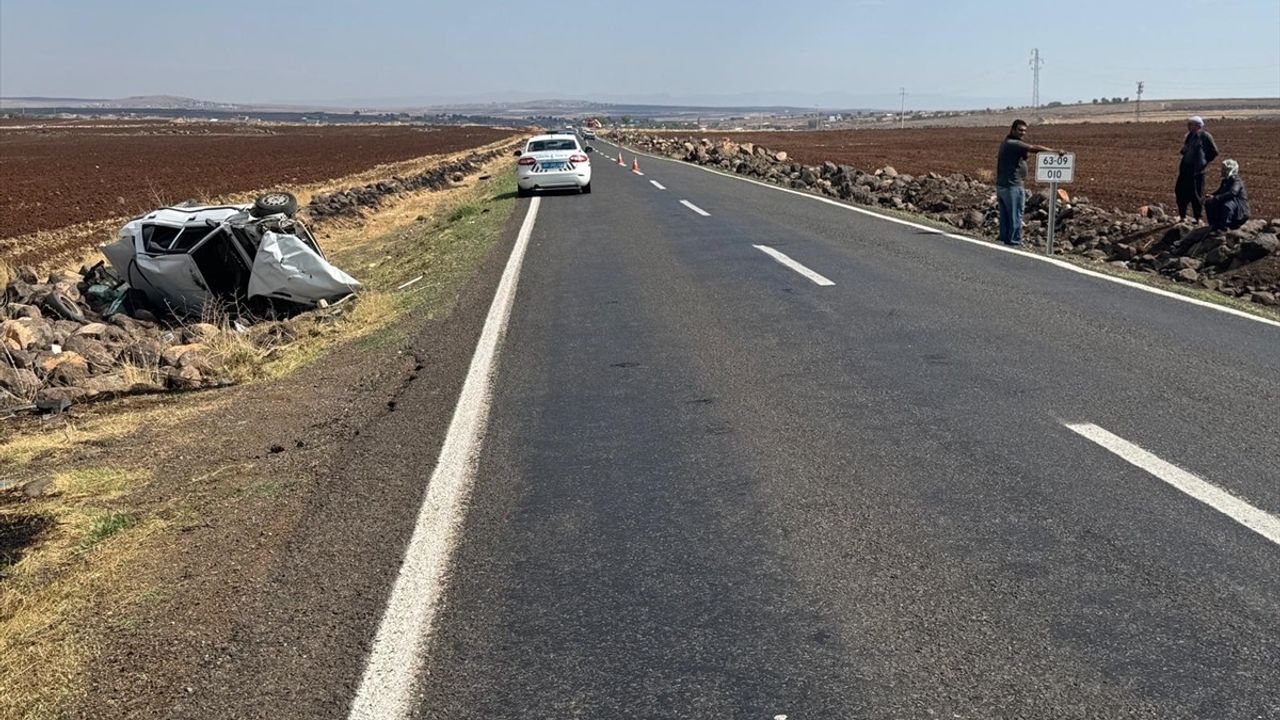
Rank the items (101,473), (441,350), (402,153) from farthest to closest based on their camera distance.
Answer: (402,153)
(441,350)
(101,473)

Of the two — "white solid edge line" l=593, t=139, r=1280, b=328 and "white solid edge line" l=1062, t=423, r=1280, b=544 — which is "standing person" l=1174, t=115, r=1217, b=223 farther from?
"white solid edge line" l=1062, t=423, r=1280, b=544

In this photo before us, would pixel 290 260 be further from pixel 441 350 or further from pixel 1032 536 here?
pixel 1032 536

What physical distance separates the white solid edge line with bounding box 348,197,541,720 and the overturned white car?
236 inches

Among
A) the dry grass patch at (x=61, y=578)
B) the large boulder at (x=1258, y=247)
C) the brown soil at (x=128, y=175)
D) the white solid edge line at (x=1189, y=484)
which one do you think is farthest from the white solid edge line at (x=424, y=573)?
the brown soil at (x=128, y=175)

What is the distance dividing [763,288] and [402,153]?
206 feet

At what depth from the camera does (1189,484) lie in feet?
16.0

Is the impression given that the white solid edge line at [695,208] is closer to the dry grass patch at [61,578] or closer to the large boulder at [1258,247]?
the large boulder at [1258,247]

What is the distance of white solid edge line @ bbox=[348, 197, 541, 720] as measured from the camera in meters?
3.33

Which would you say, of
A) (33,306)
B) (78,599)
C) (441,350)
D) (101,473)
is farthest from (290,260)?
(78,599)

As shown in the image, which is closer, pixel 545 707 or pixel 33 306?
pixel 545 707

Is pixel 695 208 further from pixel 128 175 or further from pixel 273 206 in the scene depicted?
pixel 128 175

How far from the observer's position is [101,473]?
227 inches

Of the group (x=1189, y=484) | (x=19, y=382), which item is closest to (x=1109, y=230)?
(x=1189, y=484)

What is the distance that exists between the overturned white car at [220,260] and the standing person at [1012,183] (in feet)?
30.4
